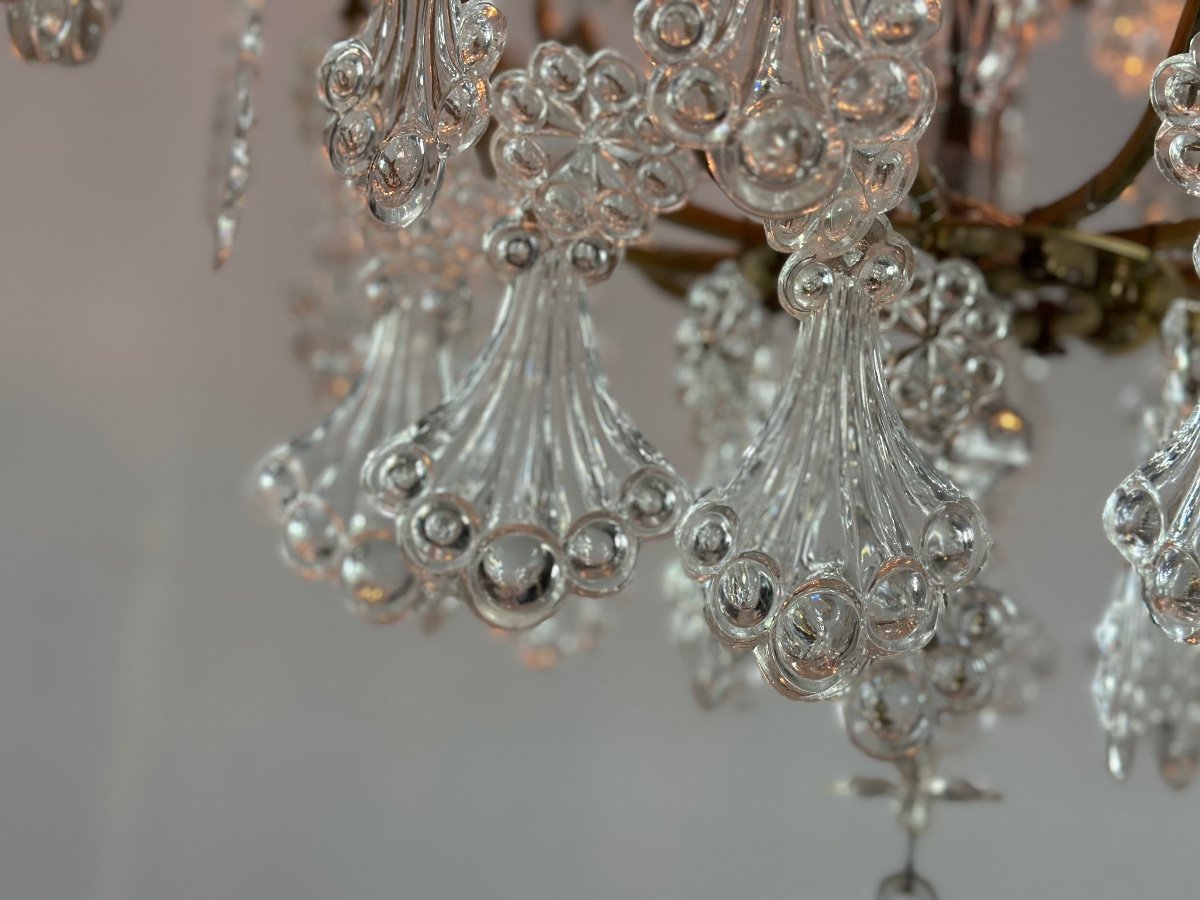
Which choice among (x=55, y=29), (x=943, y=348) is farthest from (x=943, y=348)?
(x=55, y=29)

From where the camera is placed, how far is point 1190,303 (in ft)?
1.85

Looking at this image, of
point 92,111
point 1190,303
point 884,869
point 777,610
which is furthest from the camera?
point 884,869

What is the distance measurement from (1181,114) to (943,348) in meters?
0.19

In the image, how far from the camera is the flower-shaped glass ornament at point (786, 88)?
0.99 feet

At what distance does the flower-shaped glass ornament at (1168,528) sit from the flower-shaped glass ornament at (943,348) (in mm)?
153

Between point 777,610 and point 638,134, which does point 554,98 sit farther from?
point 777,610

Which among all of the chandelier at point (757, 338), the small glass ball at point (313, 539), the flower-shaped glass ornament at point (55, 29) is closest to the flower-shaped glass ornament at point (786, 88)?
the chandelier at point (757, 338)

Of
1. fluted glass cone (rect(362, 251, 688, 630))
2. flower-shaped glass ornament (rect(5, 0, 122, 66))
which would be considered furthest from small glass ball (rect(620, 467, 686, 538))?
flower-shaped glass ornament (rect(5, 0, 122, 66))

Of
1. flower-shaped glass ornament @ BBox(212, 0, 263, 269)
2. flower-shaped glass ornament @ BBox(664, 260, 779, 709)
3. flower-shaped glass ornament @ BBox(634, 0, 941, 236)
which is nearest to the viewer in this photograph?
flower-shaped glass ornament @ BBox(634, 0, 941, 236)

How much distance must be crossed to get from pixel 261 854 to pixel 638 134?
962 millimetres

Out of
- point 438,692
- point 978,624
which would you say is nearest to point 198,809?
point 438,692

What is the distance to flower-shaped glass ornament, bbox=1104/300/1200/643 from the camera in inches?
14.2

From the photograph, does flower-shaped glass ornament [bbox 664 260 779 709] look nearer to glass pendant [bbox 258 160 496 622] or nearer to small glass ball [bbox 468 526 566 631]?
glass pendant [bbox 258 160 496 622]

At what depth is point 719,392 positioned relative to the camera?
0.68 meters
